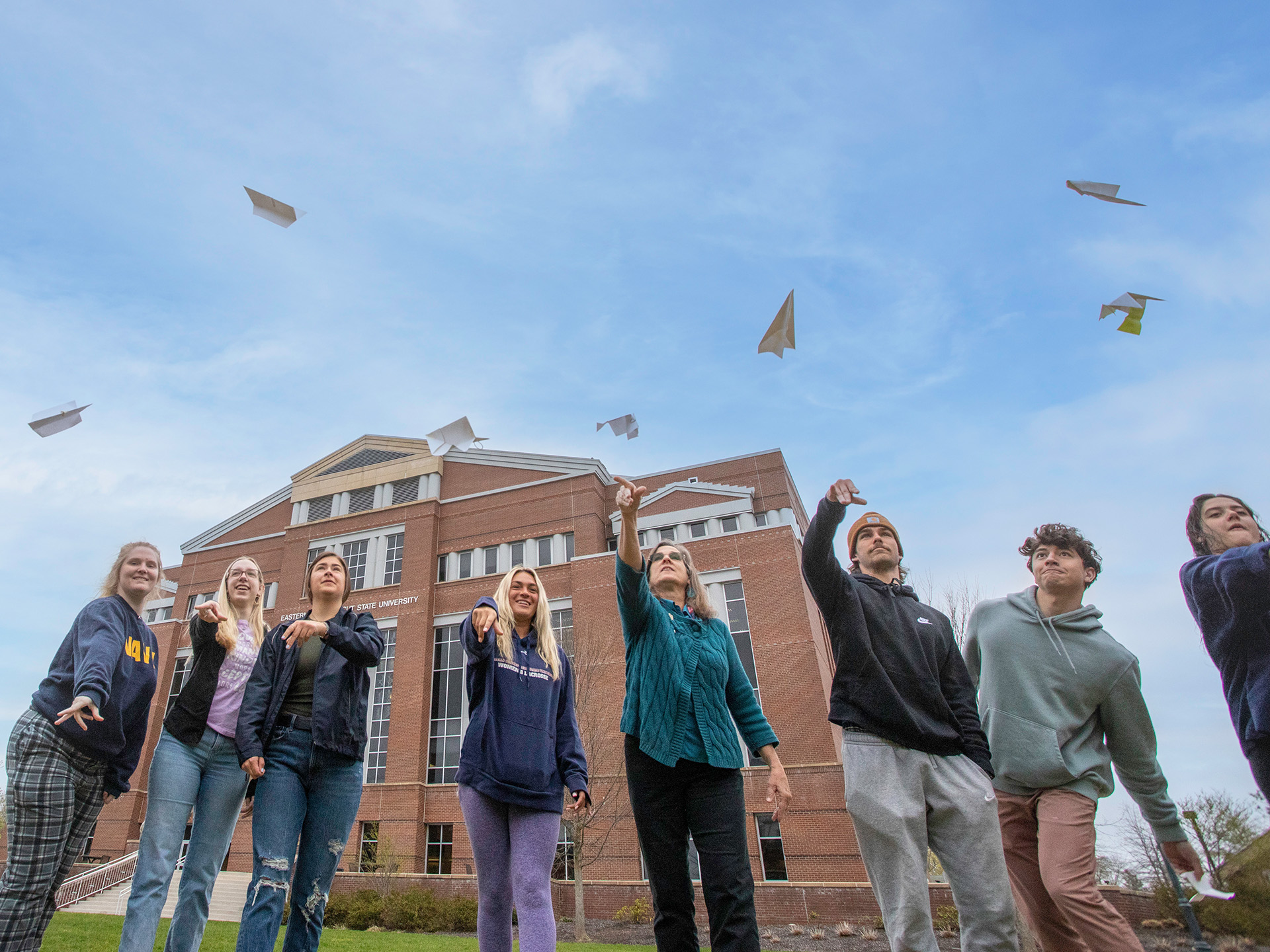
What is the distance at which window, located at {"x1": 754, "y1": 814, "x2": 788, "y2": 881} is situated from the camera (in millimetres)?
23031

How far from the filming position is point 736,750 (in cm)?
352

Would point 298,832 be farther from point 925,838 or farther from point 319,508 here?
point 319,508

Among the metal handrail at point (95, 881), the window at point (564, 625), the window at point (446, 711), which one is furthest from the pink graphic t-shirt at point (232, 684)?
the window at point (446, 711)

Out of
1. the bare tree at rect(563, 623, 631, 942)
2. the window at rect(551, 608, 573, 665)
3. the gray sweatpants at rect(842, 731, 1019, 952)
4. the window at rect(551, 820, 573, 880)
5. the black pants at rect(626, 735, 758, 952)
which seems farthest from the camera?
the window at rect(551, 608, 573, 665)

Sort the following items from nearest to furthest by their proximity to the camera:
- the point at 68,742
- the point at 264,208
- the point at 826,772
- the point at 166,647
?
the point at 68,742 < the point at 264,208 < the point at 826,772 < the point at 166,647

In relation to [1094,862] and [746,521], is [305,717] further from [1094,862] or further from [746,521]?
[746,521]

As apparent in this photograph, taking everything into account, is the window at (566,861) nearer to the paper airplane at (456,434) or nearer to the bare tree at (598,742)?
the bare tree at (598,742)

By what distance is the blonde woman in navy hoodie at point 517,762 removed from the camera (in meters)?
3.26

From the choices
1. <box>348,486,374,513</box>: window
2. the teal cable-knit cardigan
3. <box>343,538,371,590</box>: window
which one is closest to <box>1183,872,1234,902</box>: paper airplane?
the teal cable-knit cardigan

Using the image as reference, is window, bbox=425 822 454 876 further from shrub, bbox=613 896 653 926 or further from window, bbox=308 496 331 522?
window, bbox=308 496 331 522

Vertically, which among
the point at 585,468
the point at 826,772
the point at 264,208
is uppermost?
the point at 585,468

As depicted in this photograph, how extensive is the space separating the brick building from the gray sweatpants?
1865 centimetres

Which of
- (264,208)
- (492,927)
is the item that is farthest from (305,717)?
(264,208)

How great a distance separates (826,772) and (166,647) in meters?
29.8
